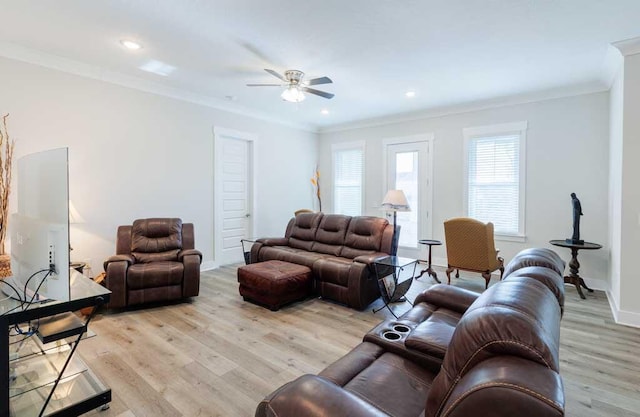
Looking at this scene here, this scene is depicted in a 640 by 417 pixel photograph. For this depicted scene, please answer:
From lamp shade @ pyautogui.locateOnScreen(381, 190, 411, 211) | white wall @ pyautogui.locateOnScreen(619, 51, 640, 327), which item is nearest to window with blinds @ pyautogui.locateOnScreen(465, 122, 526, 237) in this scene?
lamp shade @ pyautogui.locateOnScreen(381, 190, 411, 211)

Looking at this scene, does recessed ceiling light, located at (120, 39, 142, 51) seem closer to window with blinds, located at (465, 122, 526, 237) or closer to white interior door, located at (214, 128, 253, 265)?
white interior door, located at (214, 128, 253, 265)

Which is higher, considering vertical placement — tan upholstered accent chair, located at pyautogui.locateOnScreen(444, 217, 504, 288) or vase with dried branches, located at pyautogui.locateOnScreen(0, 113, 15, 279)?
vase with dried branches, located at pyautogui.locateOnScreen(0, 113, 15, 279)

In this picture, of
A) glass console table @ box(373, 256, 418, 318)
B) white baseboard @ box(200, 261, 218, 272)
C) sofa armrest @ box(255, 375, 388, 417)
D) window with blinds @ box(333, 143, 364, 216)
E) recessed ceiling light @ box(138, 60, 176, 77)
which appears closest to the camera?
sofa armrest @ box(255, 375, 388, 417)

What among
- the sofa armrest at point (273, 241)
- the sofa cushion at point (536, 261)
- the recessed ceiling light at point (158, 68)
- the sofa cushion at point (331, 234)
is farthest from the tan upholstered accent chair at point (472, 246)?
the recessed ceiling light at point (158, 68)

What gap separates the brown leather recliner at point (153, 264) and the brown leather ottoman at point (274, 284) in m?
0.63

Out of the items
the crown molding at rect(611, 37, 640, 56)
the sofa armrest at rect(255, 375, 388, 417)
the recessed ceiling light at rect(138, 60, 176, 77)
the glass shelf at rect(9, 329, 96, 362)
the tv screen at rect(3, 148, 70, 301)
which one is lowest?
the glass shelf at rect(9, 329, 96, 362)

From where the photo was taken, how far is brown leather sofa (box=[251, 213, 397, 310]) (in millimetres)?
3658

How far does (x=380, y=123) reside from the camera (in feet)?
21.6

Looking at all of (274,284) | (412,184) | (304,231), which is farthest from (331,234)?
(412,184)

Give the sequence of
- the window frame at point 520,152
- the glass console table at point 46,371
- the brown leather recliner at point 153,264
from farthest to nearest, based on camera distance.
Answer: the window frame at point 520,152, the brown leather recliner at point 153,264, the glass console table at point 46,371

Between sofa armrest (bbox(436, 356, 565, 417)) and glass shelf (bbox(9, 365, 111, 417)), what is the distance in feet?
6.96

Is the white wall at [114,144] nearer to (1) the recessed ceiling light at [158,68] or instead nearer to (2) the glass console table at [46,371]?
(1) the recessed ceiling light at [158,68]

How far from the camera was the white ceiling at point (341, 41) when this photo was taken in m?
2.70

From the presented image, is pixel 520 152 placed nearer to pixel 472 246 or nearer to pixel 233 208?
pixel 472 246
